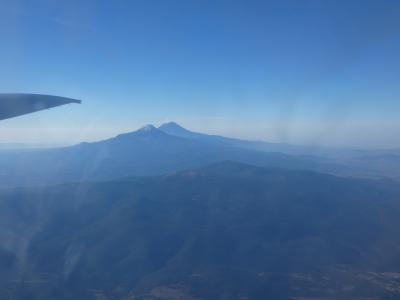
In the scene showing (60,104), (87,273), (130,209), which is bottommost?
(87,273)

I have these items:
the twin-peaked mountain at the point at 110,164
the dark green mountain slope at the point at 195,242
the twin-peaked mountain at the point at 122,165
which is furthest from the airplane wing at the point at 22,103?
the twin-peaked mountain at the point at 122,165

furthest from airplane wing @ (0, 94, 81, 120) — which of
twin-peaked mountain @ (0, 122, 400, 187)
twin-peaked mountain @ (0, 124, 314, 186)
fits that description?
twin-peaked mountain @ (0, 122, 400, 187)

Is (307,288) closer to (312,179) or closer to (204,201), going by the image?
(204,201)

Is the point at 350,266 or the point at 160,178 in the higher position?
the point at 160,178

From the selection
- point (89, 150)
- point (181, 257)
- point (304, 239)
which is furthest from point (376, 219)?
point (89, 150)

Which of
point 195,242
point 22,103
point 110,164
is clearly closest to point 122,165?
point 110,164

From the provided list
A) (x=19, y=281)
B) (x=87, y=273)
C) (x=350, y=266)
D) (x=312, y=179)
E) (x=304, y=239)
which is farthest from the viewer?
(x=312, y=179)

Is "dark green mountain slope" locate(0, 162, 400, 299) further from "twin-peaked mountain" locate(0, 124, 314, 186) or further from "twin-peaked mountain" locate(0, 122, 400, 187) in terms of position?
"twin-peaked mountain" locate(0, 122, 400, 187)
